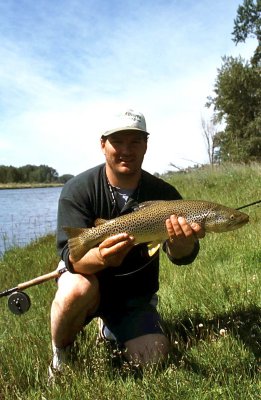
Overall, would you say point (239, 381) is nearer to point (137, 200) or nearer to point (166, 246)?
point (166, 246)

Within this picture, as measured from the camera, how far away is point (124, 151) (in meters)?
3.08

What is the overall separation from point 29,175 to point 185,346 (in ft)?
433

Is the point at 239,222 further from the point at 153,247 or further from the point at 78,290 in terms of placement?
the point at 78,290

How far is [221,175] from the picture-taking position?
1477 centimetres

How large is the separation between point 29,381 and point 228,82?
29.2m

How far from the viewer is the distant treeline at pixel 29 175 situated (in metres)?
123

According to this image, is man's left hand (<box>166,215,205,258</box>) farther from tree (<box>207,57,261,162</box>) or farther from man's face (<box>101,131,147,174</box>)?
tree (<box>207,57,261,162</box>)

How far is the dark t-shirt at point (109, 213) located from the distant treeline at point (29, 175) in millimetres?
113981

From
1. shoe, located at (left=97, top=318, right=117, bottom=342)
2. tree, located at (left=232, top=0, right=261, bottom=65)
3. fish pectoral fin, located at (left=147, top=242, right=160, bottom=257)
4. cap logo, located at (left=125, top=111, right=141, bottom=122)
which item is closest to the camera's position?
fish pectoral fin, located at (left=147, top=242, right=160, bottom=257)

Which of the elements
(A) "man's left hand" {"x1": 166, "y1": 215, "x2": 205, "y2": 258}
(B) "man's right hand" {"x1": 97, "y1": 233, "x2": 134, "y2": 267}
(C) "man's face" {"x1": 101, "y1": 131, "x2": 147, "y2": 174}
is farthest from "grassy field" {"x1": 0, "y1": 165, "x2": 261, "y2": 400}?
(C) "man's face" {"x1": 101, "y1": 131, "x2": 147, "y2": 174}

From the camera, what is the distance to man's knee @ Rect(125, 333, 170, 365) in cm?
281

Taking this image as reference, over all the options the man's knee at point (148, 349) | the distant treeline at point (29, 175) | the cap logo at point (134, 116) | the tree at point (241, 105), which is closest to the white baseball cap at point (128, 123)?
the cap logo at point (134, 116)

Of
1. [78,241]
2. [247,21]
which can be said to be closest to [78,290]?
[78,241]

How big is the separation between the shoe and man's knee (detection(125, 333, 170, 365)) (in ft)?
0.66
